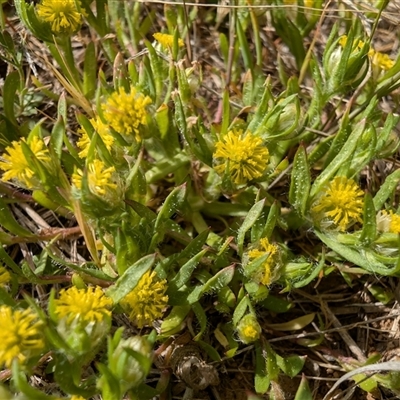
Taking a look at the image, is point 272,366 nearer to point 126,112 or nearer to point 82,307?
point 82,307

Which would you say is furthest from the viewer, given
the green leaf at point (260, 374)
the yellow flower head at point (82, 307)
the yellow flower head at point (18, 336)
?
the green leaf at point (260, 374)

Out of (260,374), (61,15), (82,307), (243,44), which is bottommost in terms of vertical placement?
(260,374)

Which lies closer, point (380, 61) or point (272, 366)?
point (272, 366)

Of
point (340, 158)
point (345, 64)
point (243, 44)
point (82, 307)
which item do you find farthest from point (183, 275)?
point (243, 44)

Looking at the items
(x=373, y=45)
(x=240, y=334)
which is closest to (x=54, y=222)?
(x=240, y=334)

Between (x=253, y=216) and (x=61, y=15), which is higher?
(x=61, y=15)

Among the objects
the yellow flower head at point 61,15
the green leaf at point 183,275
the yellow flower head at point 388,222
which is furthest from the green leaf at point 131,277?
the yellow flower head at point 61,15

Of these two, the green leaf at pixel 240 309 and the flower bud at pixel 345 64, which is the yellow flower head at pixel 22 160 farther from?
the flower bud at pixel 345 64
